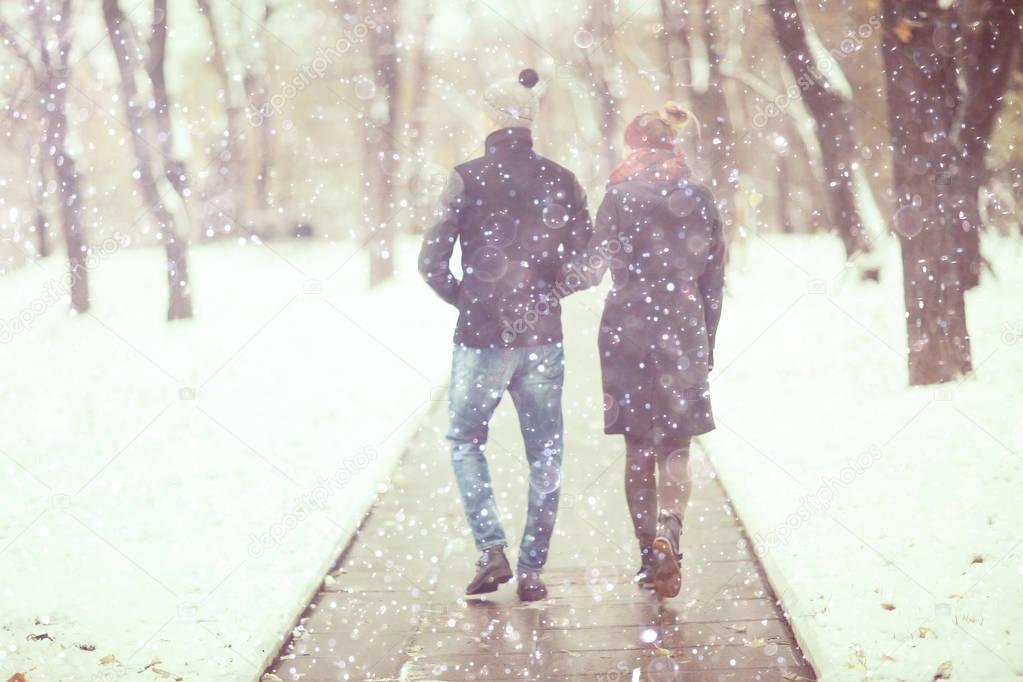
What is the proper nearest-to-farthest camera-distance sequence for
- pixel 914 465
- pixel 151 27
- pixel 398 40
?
pixel 914 465
pixel 151 27
pixel 398 40

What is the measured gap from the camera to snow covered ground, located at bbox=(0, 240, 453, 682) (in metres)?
4.72

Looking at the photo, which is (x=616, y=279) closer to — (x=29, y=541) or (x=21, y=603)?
(x=21, y=603)

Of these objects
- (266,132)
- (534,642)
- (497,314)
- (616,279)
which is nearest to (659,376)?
(616,279)

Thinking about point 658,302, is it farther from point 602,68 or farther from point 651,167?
point 602,68

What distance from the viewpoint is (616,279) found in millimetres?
4891

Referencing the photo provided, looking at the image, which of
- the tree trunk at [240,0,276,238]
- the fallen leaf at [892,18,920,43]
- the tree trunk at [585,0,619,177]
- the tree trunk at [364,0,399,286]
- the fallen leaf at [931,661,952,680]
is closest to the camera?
the fallen leaf at [931,661,952,680]

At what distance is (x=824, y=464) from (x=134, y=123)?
1151 centimetres

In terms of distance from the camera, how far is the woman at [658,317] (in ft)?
15.9

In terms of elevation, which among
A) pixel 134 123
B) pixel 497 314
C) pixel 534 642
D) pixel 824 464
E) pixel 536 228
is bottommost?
pixel 824 464

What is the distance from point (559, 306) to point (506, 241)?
42cm

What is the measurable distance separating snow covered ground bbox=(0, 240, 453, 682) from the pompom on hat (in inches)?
94.3

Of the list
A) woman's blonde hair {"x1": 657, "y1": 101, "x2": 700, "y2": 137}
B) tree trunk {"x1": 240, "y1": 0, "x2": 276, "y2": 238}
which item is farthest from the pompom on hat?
tree trunk {"x1": 240, "y1": 0, "x2": 276, "y2": 238}

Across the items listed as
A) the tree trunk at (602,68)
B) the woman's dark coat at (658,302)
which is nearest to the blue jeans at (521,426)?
the woman's dark coat at (658,302)

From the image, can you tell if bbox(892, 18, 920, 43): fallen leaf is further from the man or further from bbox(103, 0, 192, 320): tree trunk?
bbox(103, 0, 192, 320): tree trunk
